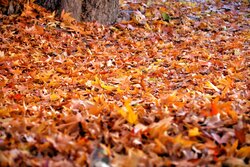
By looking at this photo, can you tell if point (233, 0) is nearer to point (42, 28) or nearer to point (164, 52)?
point (164, 52)

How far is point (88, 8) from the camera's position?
21.5ft

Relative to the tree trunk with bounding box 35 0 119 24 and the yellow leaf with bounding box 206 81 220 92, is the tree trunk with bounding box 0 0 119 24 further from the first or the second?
the yellow leaf with bounding box 206 81 220 92

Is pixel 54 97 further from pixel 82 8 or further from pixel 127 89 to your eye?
pixel 82 8

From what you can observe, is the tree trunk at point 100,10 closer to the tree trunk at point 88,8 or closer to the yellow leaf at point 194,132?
the tree trunk at point 88,8

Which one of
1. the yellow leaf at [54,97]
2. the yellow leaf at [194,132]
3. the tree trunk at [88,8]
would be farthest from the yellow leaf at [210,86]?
the tree trunk at [88,8]

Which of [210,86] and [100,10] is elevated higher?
[100,10]

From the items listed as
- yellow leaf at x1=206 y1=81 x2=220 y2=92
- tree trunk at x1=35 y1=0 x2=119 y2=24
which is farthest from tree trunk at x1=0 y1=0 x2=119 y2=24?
yellow leaf at x1=206 y1=81 x2=220 y2=92

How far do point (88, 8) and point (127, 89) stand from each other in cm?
354

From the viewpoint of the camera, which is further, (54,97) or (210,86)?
(210,86)

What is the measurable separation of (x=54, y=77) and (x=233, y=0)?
844 centimetres

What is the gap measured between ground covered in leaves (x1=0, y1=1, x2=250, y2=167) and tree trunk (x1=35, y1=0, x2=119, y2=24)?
0.23 meters

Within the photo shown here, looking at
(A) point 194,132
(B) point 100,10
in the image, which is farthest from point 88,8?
(A) point 194,132

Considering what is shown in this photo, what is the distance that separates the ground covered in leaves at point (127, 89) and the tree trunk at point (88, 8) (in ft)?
0.76

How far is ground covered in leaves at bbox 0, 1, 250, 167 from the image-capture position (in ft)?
6.21
